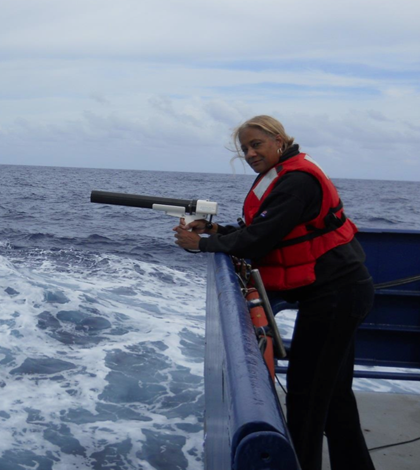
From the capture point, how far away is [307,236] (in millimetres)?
2359

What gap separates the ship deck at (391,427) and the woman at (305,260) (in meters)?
1.15

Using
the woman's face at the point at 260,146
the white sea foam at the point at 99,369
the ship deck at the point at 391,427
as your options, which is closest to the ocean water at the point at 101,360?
the white sea foam at the point at 99,369

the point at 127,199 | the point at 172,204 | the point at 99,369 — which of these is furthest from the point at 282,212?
the point at 99,369

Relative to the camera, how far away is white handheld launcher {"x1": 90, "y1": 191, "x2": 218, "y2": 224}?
2936 millimetres

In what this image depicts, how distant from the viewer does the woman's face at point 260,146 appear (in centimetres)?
246

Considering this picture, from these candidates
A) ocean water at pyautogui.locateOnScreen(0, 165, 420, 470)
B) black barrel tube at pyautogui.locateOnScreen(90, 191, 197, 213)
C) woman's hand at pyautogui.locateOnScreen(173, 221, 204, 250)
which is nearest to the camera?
woman's hand at pyautogui.locateOnScreen(173, 221, 204, 250)

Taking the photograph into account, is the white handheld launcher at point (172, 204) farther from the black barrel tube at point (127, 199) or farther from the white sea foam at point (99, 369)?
the white sea foam at point (99, 369)

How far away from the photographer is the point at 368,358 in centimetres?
435

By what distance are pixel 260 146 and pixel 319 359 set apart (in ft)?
3.03

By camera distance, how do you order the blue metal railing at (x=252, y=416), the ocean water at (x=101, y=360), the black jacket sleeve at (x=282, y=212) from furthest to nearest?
the ocean water at (x=101, y=360)
the black jacket sleeve at (x=282, y=212)
the blue metal railing at (x=252, y=416)

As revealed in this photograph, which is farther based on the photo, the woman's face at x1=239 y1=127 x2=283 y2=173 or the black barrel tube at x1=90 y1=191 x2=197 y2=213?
the black barrel tube at x1=90 y1=191 x2=197 y2=213

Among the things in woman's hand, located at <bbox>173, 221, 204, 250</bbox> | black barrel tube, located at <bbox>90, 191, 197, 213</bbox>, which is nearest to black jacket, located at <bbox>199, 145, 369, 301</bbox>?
woman's hand, located at <bbox>173, 221, 204, 250</bbox>

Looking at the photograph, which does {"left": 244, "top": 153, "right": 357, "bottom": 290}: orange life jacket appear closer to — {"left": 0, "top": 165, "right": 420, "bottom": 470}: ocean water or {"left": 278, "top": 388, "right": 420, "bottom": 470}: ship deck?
{"left": 278, "top": 388, "right": 420, "bottom": 470}: ship deck

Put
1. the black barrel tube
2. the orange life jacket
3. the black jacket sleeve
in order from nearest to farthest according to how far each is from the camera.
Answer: the black jacket sleeve → the orange life jacket → the black barrel tube
